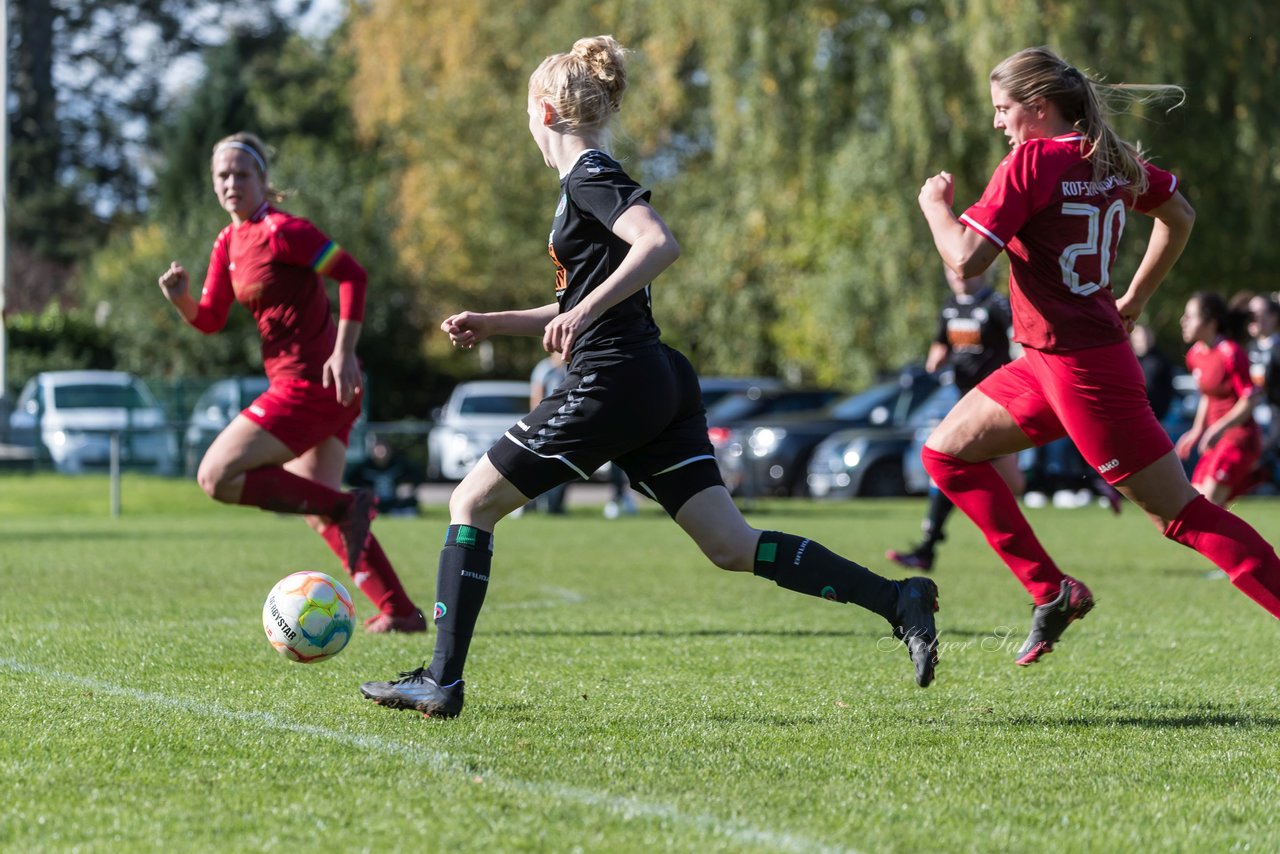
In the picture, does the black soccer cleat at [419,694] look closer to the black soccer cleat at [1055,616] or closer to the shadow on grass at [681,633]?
the black soccer cleat at [1055,616]

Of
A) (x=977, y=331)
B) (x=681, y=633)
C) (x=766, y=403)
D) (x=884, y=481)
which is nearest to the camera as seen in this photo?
(x=681, y=633)

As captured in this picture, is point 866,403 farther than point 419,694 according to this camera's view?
Yes

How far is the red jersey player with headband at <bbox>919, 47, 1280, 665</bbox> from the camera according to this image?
514cm

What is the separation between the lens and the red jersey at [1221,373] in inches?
441

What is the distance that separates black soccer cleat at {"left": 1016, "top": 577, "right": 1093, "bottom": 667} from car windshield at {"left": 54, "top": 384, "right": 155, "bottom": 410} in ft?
74.6

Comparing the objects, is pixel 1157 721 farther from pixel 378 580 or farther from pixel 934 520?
pixel 934 520

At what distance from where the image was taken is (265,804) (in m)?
3.94

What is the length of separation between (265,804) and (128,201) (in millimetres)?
50422

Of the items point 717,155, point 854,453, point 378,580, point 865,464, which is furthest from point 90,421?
point 378,580

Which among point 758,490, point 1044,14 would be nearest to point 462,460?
point 758,490

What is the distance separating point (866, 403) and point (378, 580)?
1836 cm

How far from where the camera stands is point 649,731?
5008 mm

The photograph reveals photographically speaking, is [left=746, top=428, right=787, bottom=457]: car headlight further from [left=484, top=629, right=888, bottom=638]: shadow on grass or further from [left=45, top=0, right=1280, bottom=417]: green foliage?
[left=484, top=629, right=888, bottom=638]: shadow on grass

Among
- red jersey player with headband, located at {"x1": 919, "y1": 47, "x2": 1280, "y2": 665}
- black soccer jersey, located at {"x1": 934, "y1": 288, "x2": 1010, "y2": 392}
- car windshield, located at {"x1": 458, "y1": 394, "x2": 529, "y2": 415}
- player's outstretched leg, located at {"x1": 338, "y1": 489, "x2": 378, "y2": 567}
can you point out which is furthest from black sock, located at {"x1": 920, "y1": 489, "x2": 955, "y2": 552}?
car windshield, located at {"x1": 458, "y1": 394, "x2": 529, "y2": 415}
